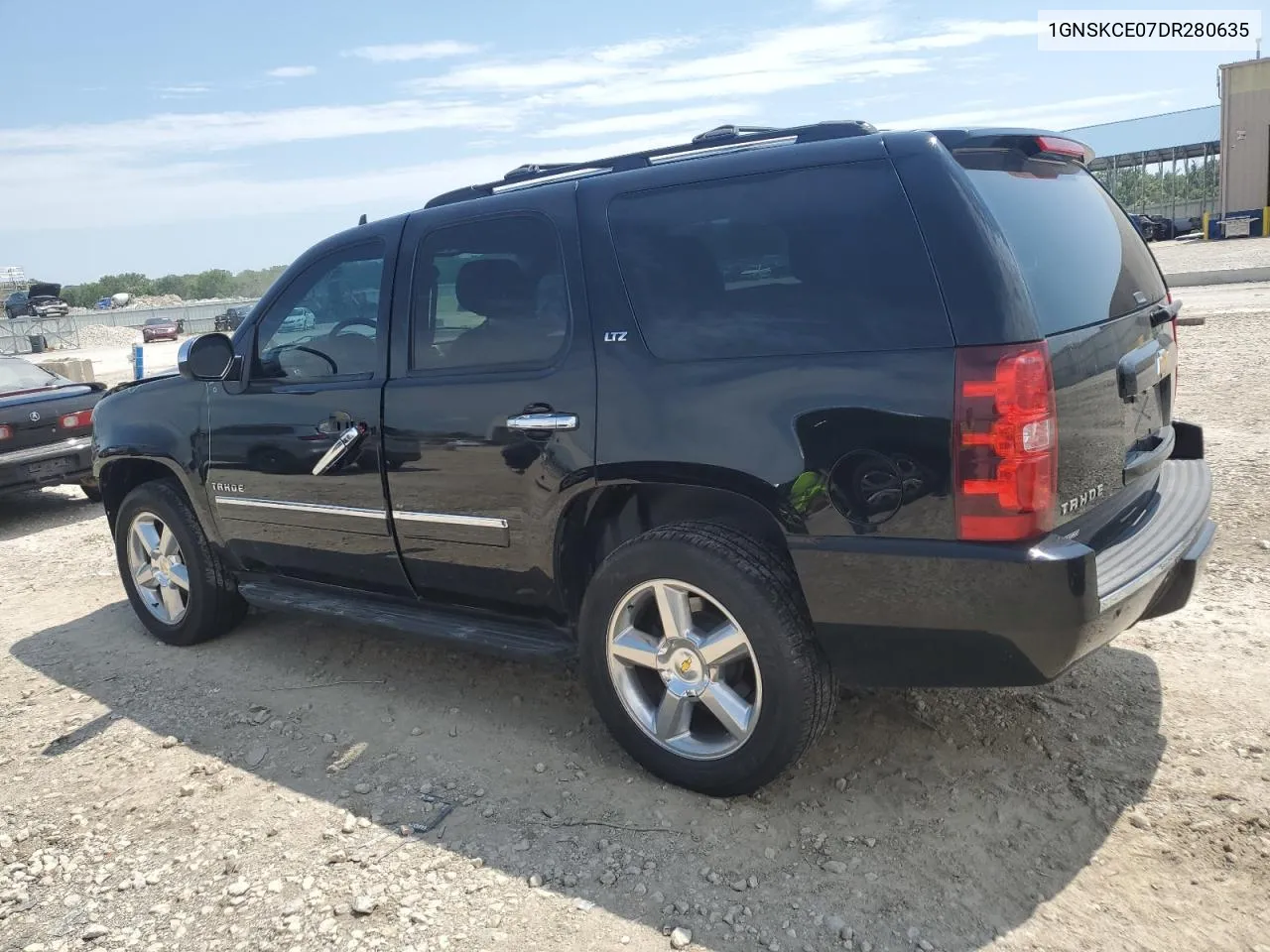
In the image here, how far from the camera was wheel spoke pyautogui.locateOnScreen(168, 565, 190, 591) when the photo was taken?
4938 millimetres

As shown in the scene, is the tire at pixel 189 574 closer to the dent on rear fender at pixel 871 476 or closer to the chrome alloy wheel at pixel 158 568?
the chrome alloy wheel at pixel 158 568

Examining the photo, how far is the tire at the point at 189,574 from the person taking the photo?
482 cm

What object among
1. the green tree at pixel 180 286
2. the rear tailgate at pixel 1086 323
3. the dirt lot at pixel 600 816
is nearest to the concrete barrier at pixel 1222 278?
the dirt lot at pixel 600 816

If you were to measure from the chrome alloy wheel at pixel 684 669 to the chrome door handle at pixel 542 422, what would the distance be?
0.58 meters

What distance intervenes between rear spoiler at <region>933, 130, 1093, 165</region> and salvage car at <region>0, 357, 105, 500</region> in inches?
283

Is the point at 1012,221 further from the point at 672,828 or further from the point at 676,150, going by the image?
the point at 672,828

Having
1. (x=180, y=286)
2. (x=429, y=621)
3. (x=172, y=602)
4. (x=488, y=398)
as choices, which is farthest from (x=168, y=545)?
(x=180, y=286)

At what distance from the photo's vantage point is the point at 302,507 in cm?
420

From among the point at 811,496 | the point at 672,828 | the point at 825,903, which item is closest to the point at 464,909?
the point at 672,828

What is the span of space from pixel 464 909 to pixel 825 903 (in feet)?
3.26

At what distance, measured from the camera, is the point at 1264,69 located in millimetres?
42062

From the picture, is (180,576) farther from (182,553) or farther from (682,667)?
(682,667)

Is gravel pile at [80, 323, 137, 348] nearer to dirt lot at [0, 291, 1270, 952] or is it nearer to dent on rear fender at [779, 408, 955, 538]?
A: dirt lot at [0, 291, 1270, 952]

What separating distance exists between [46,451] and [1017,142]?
800cm
